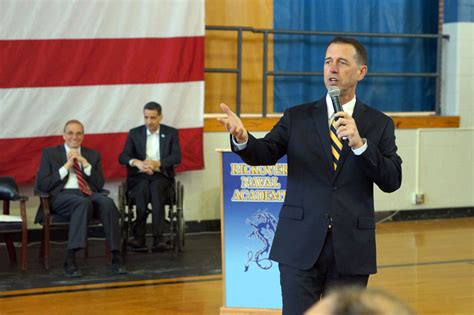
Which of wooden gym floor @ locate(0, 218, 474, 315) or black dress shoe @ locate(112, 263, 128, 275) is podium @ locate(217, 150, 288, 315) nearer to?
wooden gym floor @ locate(0, 218, 474, 315)

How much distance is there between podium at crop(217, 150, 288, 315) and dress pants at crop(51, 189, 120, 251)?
1.62 metres

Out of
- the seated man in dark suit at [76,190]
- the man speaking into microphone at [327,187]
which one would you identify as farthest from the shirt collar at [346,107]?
the seated man in dark suit at [76,190]

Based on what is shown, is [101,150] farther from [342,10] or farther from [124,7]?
[342,10]

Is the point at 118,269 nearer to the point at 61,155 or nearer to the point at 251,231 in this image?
the point at 61,155

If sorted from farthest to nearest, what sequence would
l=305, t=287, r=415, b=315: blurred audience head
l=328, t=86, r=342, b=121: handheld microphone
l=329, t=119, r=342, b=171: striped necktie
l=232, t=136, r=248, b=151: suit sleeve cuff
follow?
l=329, t=119, r=342, b=171: striped necktie, l=232, t=136, r=248, b=151: suit sleeve cuff, l=328, t=86, r=342, b=121: handheld microphone, l=305, t=287, r=415, b=315: blurred audience head

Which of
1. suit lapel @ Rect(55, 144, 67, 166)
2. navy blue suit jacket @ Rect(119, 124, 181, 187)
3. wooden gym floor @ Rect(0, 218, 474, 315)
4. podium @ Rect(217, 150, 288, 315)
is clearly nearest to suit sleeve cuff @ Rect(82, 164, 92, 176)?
suit lapel @ Rect(55, 144, 67, 166)

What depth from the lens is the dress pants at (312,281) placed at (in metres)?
2.77

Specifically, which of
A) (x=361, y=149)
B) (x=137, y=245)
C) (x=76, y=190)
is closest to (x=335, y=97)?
(x=361, y=149)

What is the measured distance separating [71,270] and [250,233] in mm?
1827

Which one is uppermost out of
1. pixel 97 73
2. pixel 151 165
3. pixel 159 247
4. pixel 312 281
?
pixel 97 73

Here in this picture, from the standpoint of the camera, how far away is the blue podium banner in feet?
15.6

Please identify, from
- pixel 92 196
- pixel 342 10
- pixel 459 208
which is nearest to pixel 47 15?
pixel 92 196

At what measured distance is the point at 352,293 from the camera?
1.02m

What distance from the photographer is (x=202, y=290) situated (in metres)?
5.64
